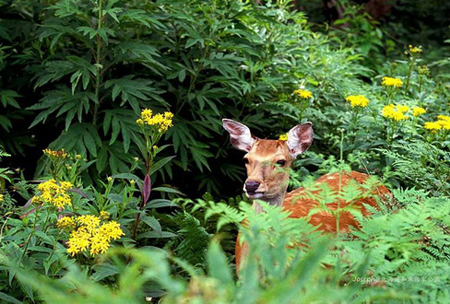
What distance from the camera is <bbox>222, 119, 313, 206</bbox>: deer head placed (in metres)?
3.30

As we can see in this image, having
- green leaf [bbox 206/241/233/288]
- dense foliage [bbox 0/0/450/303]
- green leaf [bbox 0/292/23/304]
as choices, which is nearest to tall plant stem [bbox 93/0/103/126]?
dense foliage [bbox 0/0/450/303]

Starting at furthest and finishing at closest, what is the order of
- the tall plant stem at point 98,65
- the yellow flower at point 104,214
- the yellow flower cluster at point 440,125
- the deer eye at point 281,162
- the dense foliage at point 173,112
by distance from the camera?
the tall plant stem at point 98,65
the yellow flower cluster at point 440,125
the dense foliage at point 173,112
the deer eye at point 281,162
the yellow flower at point 104,214

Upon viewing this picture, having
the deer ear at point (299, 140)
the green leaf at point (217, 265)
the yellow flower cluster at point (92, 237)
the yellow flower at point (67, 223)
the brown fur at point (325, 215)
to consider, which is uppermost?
the green leaf at point (217, 265)

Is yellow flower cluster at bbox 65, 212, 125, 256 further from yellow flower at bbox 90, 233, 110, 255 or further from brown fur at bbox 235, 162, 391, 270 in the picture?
brown fur at bbox 235, 162, 391, 270

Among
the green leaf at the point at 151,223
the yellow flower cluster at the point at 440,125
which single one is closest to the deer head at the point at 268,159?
the green leaf at the point at 151,223

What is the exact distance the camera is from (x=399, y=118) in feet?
14.9

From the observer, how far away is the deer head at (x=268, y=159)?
10.8 feet

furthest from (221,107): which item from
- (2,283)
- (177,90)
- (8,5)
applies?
(2,283)

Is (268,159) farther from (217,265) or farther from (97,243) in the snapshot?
(217,265)

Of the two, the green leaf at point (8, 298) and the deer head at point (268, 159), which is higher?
the deer head at point (268, 159)

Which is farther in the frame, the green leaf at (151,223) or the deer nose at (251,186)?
the green leaf at (151,223)

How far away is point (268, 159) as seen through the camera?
3.44 m

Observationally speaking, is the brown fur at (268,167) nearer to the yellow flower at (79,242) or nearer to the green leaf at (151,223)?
the green leaf at (151,223)

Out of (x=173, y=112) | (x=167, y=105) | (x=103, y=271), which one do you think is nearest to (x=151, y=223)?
(x=103, y=271)
